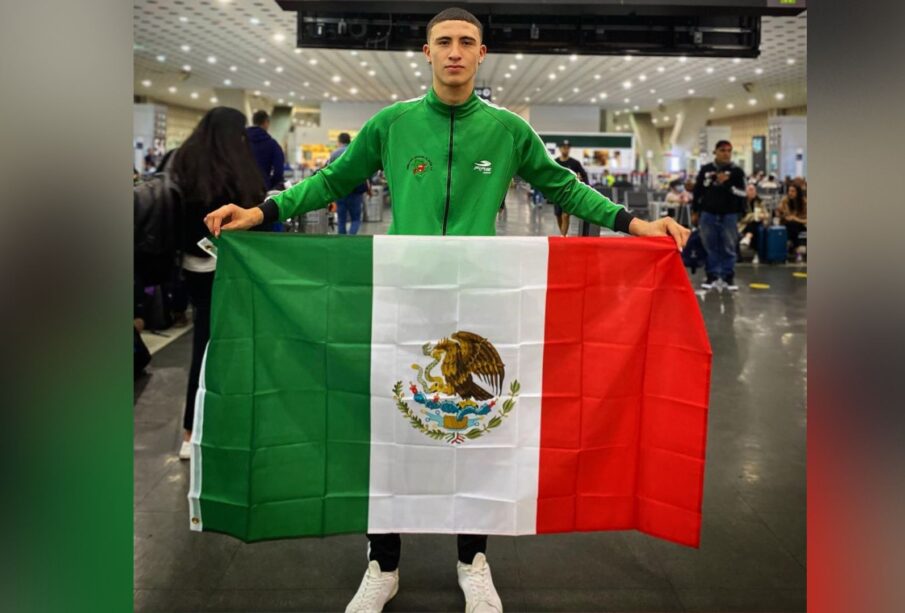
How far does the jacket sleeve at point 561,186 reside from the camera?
89.2 inches

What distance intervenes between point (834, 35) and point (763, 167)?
2928cm

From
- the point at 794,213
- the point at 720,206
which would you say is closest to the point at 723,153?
the point at 720,206

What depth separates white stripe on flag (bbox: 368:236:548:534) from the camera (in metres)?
2.09

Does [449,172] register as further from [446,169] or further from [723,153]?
[723,153]

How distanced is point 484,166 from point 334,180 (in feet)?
1.48

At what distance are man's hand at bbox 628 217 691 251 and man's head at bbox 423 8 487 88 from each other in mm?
624

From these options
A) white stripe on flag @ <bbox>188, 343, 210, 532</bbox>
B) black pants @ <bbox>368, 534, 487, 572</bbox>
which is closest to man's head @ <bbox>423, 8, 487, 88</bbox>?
white stripe on flag @ <bbox>188, 343, 210, 532</bbox>

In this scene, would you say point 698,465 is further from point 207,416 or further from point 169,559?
point 169,559

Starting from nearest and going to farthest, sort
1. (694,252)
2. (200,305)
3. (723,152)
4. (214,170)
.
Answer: (214,170) < (200,305) < (723,152) < (694,252)

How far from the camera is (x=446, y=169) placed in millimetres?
2225

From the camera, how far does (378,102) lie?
1521 inches

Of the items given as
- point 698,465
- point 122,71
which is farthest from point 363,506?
point 122,71

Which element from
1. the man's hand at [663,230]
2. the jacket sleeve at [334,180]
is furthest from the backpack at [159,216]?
the man's hand at [663,230]

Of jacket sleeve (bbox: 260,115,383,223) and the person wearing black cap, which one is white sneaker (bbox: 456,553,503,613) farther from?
the person wearing black cap
